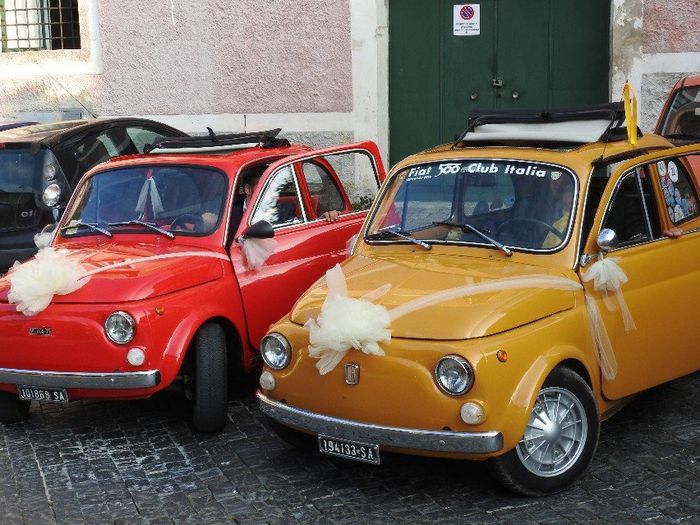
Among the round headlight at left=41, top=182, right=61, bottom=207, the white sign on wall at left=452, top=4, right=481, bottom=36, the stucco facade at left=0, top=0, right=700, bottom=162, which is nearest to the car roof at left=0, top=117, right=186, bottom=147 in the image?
the round headlight at left=41, top=182, right=61, bottom=207

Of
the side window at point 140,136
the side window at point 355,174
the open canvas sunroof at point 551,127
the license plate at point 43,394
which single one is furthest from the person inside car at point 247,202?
the side window at point 140,136

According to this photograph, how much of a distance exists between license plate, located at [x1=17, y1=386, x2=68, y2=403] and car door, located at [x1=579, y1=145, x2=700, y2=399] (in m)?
3.07

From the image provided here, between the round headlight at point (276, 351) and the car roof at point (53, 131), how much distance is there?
4819 mm

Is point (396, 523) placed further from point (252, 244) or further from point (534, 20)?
point (534, 20)

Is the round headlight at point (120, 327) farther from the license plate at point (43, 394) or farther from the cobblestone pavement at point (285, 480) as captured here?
the cobblestone pavement at point (285, 480)

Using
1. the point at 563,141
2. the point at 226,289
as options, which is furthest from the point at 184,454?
the point at 563,141

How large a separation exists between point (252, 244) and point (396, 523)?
2.51 metres

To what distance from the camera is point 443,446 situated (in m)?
5.28

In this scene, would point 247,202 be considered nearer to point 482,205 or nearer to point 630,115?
point 482,205

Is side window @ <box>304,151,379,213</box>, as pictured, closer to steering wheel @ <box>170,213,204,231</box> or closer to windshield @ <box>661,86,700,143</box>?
steering wheel @ <box>170,213,204,231</box>

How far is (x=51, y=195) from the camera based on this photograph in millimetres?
9883

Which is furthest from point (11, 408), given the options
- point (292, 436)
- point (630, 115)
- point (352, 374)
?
point (630, 115)

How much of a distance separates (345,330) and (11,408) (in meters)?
2.85

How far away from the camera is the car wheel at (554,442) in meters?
5.50
